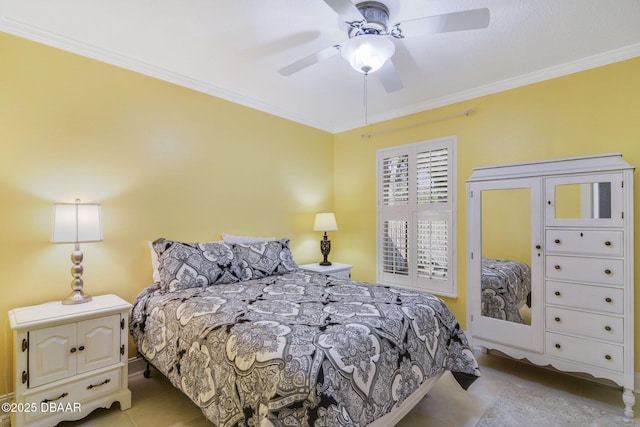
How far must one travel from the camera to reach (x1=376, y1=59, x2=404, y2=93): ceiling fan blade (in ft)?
7.04

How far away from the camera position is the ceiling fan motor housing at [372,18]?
1.84m

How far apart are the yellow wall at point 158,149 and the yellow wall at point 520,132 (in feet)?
0.04

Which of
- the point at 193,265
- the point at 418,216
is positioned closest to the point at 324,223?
the point at 418,216

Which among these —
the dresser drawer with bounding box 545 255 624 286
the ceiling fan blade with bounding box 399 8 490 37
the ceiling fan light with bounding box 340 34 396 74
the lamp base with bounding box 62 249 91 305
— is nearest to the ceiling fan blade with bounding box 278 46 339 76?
the ceiling fan light with bounding box 340 34 396 74

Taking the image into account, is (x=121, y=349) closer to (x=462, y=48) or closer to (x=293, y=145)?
(x=293, y=145)

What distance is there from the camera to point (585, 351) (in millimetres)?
2236

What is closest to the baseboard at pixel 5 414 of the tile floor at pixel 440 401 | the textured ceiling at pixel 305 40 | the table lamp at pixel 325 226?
the tile floor at pixel 440 401

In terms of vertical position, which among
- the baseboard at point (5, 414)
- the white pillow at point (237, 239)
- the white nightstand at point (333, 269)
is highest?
the white pillow at point (237, 239)

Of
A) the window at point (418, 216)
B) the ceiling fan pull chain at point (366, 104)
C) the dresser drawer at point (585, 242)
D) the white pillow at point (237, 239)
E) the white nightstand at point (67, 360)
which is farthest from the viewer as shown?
the window at point (418, 216)

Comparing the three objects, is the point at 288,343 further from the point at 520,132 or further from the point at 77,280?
the point at 520,132

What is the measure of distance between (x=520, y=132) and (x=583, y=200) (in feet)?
3.01

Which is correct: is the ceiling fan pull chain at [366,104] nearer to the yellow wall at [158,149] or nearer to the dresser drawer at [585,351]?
the yellow wall at [158,149]

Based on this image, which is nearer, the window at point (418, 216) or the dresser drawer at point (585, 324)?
the dresser drawer at point (585, 324)

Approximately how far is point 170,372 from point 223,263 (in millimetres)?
920
